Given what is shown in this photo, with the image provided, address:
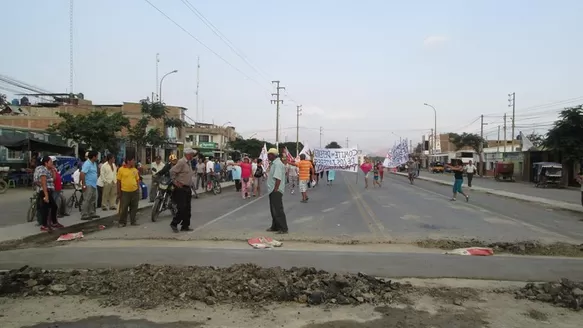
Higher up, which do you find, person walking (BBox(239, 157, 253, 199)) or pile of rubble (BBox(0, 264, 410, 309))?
person walking (BBox(239, 157, 253, 199))

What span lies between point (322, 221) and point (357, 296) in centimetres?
692

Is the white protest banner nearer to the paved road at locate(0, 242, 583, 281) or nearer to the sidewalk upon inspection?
the sidewalk

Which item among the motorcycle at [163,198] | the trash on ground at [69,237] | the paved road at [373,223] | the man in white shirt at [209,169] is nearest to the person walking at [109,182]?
the paved road at [373,223]

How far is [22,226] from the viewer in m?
10.8

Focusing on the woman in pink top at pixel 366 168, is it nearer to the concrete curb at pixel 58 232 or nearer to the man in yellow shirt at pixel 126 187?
the concrete curb at pixel 58 232

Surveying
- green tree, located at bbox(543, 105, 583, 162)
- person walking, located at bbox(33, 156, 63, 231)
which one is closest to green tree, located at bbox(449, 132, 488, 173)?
green tree, located at bbox(543, 105, 583, 162)

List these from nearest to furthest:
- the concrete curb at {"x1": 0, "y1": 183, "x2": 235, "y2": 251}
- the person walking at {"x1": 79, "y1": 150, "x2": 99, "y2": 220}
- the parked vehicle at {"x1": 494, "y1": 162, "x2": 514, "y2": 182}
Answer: the concrete curb at {"x1": 0, "y1": 183, "x2": 235, "y2": 251} < the person walking at {"x1": 79, "y1": 150, "x2": 99, "y2": 220} < the parked vehicle at {"x1": 494, "y1": 162, "x2": 514, "y2": 182}

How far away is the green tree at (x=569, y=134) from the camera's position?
3609cm

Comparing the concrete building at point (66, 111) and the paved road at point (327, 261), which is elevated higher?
the concrete building at point (66, 111)

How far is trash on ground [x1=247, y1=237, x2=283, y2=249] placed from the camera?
859 cm

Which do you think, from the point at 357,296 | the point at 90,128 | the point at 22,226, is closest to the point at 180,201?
the point at 22,226

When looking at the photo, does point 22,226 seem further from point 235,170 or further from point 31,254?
point 235,170

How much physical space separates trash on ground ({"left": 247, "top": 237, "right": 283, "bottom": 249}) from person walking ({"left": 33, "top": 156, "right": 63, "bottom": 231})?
15.8 feet

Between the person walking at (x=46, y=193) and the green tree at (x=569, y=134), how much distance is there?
3775 cm
